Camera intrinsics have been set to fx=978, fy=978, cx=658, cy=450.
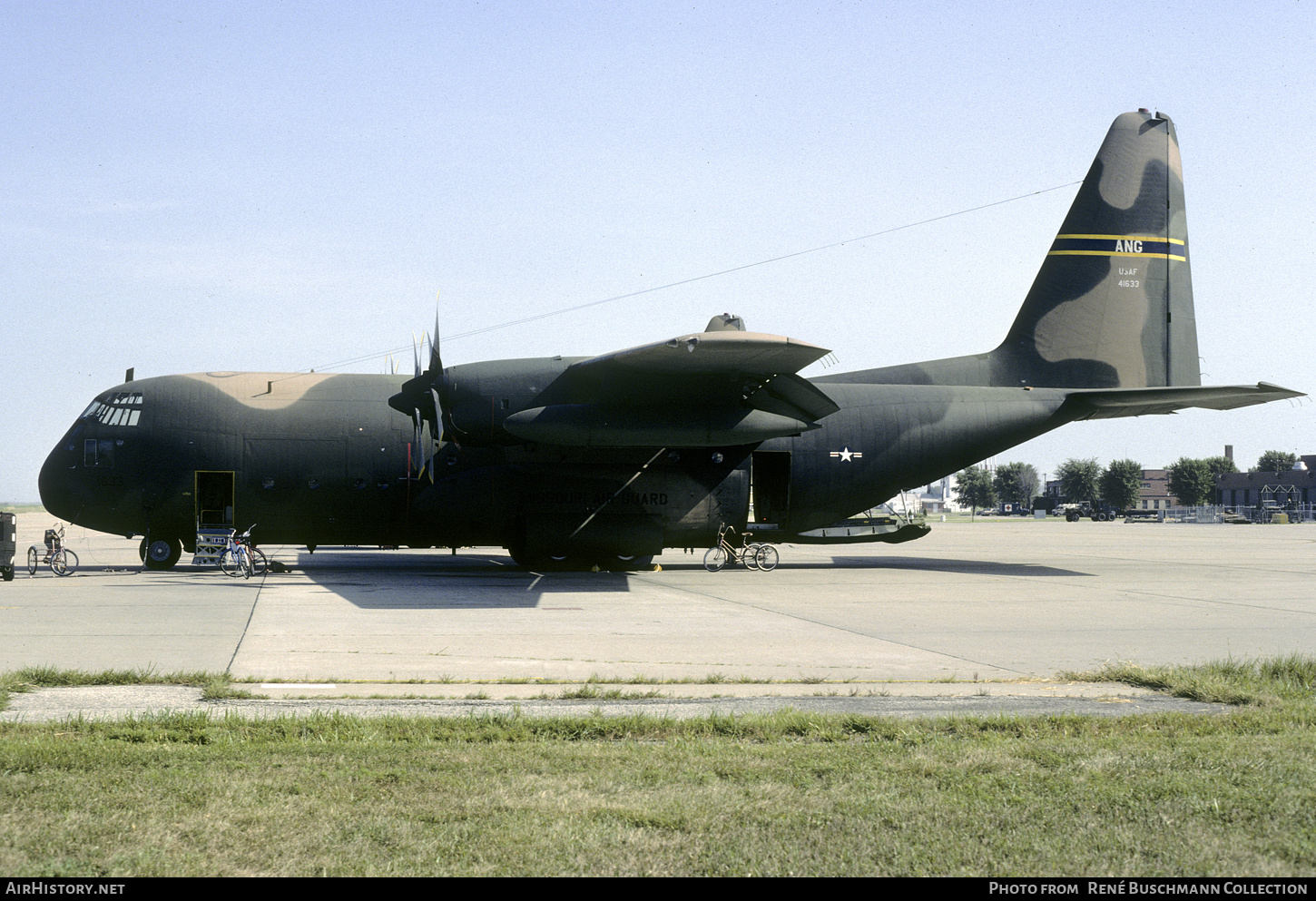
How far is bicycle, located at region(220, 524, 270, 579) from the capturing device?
71.3 ft

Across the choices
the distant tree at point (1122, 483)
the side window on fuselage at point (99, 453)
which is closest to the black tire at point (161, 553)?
the side window on fuselage at point (99, 453)

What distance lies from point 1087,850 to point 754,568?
65.9ft

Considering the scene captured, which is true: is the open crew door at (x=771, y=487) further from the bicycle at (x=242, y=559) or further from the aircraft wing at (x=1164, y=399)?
the bicycle at (x=242, y=559)

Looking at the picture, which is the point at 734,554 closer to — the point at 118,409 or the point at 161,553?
the point at 161,553

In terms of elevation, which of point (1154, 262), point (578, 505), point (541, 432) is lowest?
point (578, 505)

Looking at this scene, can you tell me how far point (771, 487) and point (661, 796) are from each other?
19333 mm

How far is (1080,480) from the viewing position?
137 m

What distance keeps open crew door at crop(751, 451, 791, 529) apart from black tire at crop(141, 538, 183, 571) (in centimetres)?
1421

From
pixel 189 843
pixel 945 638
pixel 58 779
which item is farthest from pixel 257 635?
pixel 945 638

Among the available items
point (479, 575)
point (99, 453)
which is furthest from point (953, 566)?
point (99, 453)

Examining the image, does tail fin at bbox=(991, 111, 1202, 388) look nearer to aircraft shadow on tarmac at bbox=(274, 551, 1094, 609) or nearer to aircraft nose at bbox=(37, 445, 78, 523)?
aircraft shadow on tarmac at bbox=(274, 551, 1094, 609)

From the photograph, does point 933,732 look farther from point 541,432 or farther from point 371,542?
point 371,542

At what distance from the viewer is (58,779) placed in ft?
19.2

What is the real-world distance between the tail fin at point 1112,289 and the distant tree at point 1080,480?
11467 centimetres
